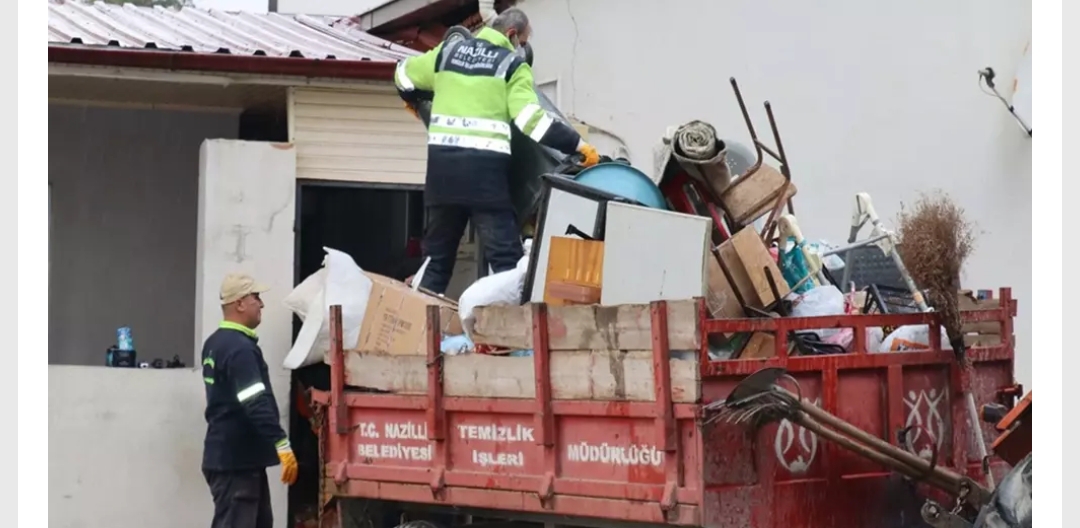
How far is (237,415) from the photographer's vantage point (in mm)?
8250

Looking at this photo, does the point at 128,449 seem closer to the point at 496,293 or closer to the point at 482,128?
the point at 482,128

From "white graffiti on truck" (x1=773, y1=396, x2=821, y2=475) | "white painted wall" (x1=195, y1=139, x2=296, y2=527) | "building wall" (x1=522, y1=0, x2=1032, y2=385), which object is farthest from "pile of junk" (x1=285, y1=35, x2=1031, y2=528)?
"building wall" (x1=522, y1=0, x2=1032, y2=385)

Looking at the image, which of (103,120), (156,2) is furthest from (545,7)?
(156,2)

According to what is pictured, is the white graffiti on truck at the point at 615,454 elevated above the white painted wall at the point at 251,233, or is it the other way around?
the white painted wall at the point at 251,233

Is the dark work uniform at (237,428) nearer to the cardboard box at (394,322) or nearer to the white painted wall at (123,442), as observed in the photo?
the cardboard box at (394,322)

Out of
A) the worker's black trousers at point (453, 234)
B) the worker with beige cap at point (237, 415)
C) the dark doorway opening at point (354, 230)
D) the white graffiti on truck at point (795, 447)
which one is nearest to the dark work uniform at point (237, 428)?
the worker with beige cap at point (237, 415)

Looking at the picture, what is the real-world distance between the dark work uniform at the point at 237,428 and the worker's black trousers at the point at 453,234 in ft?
3.68

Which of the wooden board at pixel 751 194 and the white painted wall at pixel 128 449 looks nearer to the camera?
the wooden board at pixel 751 194

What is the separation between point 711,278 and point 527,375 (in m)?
0.90

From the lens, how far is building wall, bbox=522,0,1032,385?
31.9 feet

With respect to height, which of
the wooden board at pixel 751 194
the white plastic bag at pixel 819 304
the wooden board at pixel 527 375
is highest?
the wooden board at pixel 751 194

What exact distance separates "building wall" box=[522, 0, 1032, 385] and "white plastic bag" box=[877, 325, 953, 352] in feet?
10.1

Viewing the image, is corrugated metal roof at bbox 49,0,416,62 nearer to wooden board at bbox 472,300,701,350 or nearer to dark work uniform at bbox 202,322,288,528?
dark work uniform at bbox 202,322,288,528

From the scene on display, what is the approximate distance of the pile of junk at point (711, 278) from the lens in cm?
604
